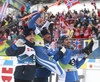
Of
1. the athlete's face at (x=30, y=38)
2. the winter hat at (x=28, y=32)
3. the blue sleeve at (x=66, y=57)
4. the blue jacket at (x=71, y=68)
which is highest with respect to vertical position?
the winter hat at (x=28, y=32)

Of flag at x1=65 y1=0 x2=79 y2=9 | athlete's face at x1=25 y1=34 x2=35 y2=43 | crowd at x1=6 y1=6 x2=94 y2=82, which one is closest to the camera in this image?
crowd at x1=6 y1=6 x2=94 y2=82

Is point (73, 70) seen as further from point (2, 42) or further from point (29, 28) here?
point (2, 42)

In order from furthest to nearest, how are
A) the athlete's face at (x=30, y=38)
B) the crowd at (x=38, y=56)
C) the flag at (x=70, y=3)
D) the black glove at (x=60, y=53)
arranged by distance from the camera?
1. the flag at (x=70, y=3)
2. the black glove at (x=60, y=53)
3. the athlete's face at (x=30, y=38)
4. the crowd at (x=38, y=56)

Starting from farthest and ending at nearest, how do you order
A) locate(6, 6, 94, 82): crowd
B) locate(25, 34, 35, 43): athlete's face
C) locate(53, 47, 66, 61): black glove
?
locate(53, 47, 66, 61): black glove → locate(25, 34, 35, 43): athlete's face → locate(6, 6, 94, 82): crowd

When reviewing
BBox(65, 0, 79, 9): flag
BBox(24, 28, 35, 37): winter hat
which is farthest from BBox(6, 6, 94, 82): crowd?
BBox(65, 0, 79, 9): flag

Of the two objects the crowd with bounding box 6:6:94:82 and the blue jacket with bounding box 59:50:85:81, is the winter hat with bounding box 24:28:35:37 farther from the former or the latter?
the blue jacket with bounding box 59:50:85:81

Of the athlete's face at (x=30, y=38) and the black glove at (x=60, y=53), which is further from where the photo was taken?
the black glove at (x=60, y=53)

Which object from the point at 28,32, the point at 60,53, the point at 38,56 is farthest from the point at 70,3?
the point at 38,56

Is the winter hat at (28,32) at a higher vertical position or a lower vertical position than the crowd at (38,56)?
higher

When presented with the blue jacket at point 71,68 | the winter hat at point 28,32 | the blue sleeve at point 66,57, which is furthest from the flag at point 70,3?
the winter hat at point 28,32

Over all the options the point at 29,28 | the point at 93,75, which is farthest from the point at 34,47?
the point at 93,75

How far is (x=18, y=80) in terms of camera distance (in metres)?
2.27

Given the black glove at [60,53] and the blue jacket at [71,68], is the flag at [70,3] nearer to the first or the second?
the blue jacket at [71,68]

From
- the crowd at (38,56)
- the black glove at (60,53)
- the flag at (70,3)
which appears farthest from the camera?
the flag at (70,3)
